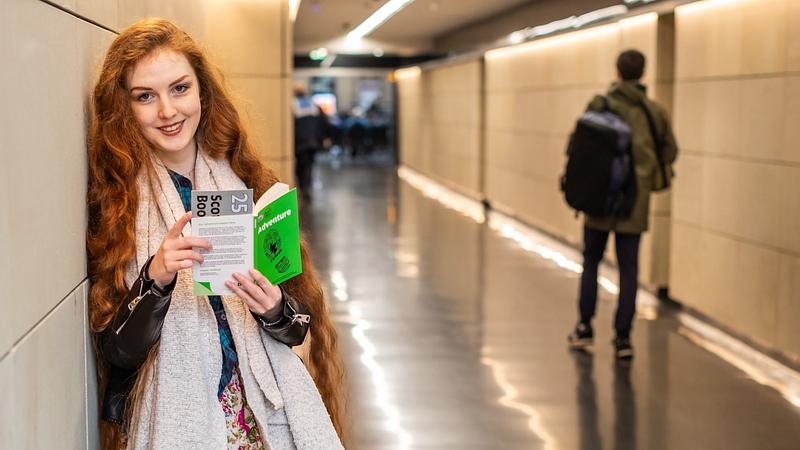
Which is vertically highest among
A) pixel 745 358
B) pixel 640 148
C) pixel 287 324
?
pixel 640 148

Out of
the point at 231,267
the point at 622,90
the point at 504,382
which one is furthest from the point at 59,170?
the point at 622,90

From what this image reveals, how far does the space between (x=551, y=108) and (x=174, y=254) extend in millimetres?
10988

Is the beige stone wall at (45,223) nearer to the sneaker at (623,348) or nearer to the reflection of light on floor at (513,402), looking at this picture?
the reflection of light on floor at (513,402)

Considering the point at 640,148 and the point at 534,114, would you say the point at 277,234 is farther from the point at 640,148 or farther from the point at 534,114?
the point at 534,114

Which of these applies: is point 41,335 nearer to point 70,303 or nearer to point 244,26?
point 70,303

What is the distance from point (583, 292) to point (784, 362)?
124 centimetres

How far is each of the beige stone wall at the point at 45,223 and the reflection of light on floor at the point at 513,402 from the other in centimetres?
307

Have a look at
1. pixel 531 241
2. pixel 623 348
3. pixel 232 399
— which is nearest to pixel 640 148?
pixel 623 348

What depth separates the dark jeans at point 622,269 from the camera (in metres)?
6.38

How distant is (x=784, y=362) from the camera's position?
20.9ft

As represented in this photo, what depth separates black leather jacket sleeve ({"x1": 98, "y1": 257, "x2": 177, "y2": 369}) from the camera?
2.00m

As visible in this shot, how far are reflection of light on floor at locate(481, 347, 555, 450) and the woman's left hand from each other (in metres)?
2.88

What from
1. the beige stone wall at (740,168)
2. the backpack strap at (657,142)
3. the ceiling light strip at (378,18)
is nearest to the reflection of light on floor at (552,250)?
the beige stone wall at (740,168)

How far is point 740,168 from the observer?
7160 mm
